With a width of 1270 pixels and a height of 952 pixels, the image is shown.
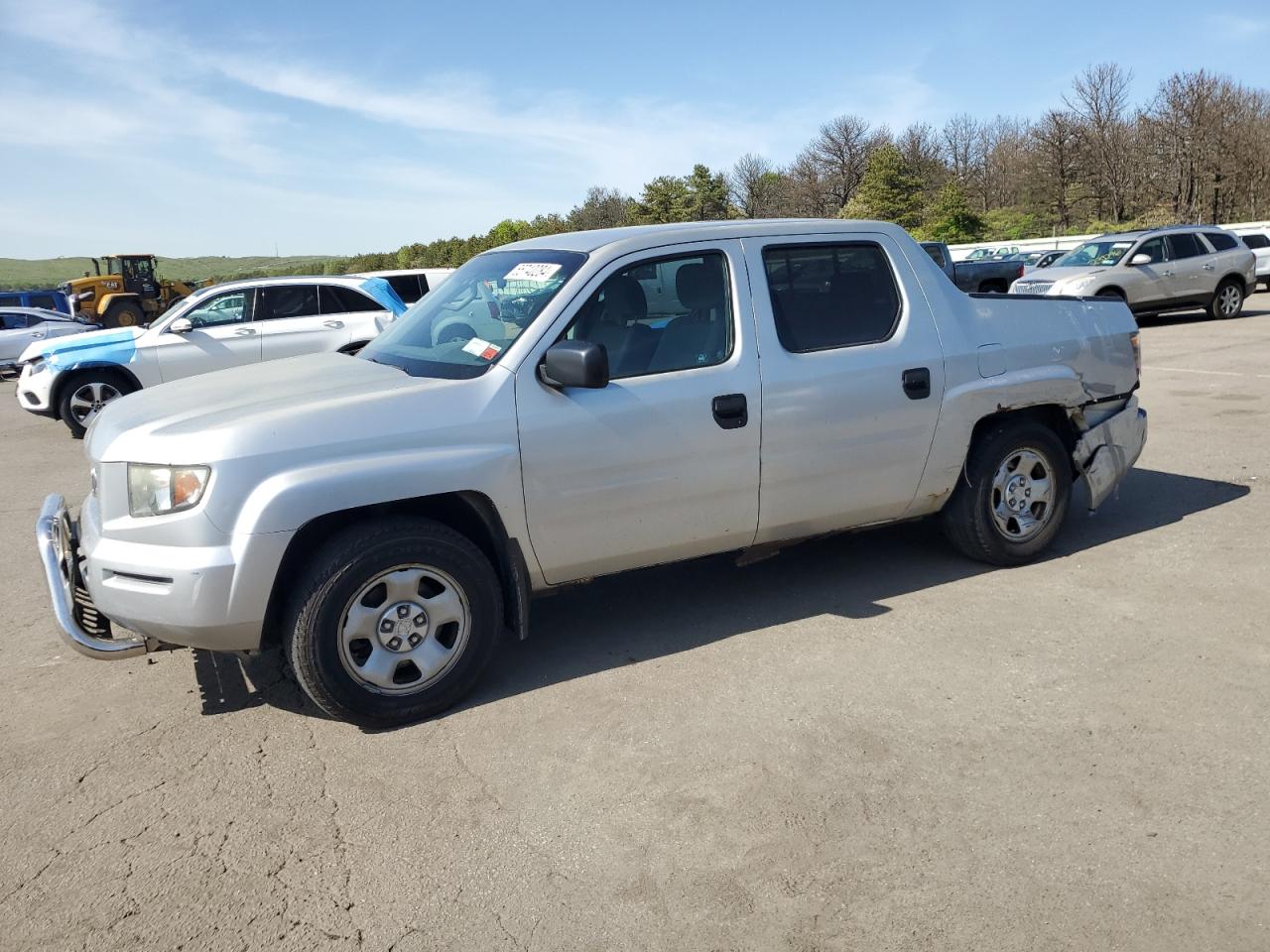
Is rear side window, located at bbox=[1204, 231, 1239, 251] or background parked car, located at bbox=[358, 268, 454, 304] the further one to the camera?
rear side window, located at bbox=[1204, 231, 1239, 251]

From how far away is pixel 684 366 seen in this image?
14.1 feet

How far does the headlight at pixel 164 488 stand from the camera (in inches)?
140

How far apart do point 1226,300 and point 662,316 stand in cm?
1811

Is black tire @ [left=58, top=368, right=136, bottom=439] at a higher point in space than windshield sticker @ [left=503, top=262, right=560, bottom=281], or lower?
lower

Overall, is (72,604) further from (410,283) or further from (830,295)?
(410,283)

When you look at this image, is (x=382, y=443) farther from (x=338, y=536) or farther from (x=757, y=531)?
(x=757, y=531)

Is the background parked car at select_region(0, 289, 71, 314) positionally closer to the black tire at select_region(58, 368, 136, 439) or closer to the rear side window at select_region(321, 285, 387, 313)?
the black tire at select_region(58, 368, 136, 439)

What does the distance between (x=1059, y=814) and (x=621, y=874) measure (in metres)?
1.35

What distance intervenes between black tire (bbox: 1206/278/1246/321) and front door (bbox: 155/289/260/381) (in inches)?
647

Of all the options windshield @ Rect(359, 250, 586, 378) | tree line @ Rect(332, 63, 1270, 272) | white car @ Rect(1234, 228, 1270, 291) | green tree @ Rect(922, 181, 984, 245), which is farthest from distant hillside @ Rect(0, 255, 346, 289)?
windshield @ Rect(359, 250, 586, 378)

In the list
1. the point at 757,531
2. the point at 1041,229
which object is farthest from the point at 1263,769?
the point at 1041,229

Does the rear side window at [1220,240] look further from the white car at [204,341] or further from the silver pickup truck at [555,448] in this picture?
the silver pickup truck at [555,448]

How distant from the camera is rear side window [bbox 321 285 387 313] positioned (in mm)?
12281

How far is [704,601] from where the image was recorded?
16.4ft
